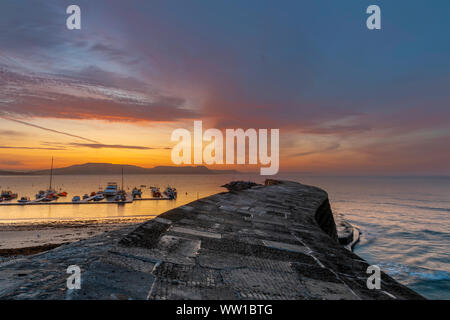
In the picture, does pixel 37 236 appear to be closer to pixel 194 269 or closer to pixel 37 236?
pixel 37 236

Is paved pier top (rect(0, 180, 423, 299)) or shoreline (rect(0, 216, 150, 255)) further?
shoreline (rect(0, 216, 150, 255))

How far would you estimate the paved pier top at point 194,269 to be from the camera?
1.83 meters

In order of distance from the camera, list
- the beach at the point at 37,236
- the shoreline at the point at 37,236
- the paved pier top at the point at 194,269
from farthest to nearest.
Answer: the shoreline at the point at 37,236
the beach at the point at 37,236
the paved pier top at the point at 194,269

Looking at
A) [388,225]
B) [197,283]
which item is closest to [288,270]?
[197,283]

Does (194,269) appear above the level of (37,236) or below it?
above

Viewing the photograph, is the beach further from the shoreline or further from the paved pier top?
the paved pier top

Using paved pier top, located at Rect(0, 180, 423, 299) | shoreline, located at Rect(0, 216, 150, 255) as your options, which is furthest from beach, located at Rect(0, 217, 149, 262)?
paved pier top, located at Rect(0, 180, 423, 299)

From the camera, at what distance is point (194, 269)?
2381 mm

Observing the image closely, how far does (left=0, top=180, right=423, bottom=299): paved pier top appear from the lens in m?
1.83

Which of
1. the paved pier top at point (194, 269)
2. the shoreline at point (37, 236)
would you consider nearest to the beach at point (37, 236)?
the shoreline at point (37, 236)

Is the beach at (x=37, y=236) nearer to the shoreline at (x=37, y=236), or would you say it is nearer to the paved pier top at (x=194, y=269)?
the shoreline at (x=37, y=236)

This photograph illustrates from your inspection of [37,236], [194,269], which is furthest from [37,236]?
[194,269]
